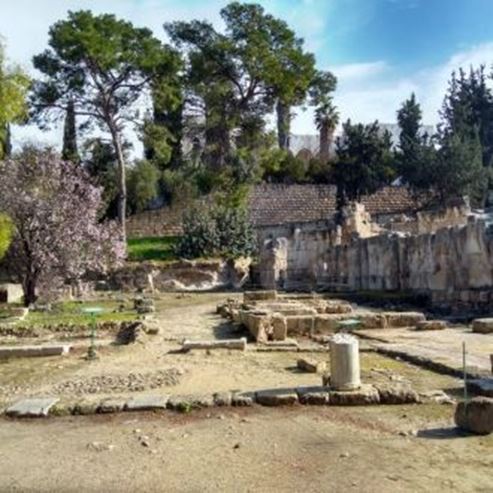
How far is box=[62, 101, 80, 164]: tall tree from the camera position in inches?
1538

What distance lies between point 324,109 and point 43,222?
114ft

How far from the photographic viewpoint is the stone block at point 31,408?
23.9 feet

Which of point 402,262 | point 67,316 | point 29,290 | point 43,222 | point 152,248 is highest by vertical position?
point 43,222

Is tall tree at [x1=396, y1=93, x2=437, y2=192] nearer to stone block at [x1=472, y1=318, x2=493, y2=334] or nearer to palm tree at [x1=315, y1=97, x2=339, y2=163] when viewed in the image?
palm tree at [x1=315, y1=97, x2=339, y2=163]

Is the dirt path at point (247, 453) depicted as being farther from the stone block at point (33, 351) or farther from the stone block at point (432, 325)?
the stone block at point (432, 325)

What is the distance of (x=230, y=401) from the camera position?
7410mm

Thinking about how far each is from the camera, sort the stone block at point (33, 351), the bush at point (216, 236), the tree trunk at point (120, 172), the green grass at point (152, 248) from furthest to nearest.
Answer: the tree trunk at point (120, 172) → the green grass at point (152, 248) → the bush at point (216, 236) → the stone block at point (33, 351)

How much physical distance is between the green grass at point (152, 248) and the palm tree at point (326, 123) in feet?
51.6

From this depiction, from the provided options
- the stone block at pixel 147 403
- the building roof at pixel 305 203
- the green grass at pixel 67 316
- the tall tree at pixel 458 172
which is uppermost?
the tall tree at pixel 458 172

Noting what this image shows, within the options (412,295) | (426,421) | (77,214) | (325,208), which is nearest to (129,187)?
(325,208)

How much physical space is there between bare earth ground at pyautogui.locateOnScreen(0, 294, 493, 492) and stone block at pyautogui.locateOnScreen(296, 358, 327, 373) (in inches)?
23.7

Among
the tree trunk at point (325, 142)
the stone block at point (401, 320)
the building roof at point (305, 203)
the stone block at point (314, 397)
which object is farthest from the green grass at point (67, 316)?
the tree trunk at point (325, 142)

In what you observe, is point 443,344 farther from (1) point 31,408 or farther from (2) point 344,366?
(1) point 31,408

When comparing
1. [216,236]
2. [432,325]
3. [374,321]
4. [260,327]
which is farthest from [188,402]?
[216,236]
